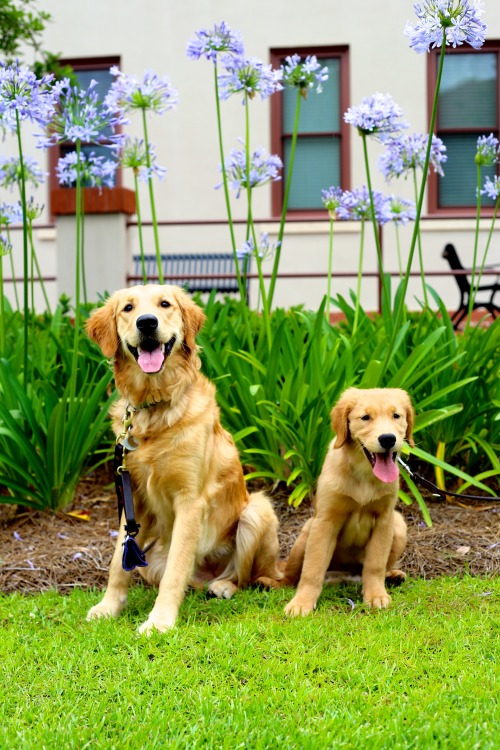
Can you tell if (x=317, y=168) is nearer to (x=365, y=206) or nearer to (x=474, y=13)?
(x=365, y=206)

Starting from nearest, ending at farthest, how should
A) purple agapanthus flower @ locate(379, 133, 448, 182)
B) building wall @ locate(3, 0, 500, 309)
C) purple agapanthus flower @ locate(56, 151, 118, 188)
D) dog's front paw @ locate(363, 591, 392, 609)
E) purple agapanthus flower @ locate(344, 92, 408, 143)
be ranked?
dog's front paw @ locate(363, 591, 392, 609), purple agapanthus flower @ locate(344, 92, 408, 143), purple agapanthus flower @ locate(56, 151, 118, 188), purple agapanthus flower @ locate(379, 133, 448, 182), building wall @ locate(3, 0, 500, 309)

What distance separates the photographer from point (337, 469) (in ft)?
11.6

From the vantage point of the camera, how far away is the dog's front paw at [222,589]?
3.73 meters

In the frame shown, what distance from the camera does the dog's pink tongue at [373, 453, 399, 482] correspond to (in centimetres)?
332

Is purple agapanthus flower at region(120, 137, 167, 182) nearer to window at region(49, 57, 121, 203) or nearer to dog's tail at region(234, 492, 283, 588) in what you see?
dog's tail at region(234, 492, 283, 588)

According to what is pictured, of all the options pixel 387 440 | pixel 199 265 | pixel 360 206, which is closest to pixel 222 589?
pixel 387 440

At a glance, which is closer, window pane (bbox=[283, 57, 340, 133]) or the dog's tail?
the dog's tail

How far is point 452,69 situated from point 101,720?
11538mm

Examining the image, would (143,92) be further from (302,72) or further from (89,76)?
(89,76)

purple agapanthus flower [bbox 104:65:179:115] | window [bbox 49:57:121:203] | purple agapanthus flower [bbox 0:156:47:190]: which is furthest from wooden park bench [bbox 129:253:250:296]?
purple agapanthus flower [bbox 104:65:179:115]

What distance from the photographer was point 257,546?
12.4ft

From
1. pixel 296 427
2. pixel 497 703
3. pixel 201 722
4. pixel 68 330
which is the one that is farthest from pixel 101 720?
pixel 68 330

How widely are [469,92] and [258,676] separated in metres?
11.1

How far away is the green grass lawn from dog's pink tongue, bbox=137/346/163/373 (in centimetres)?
99
